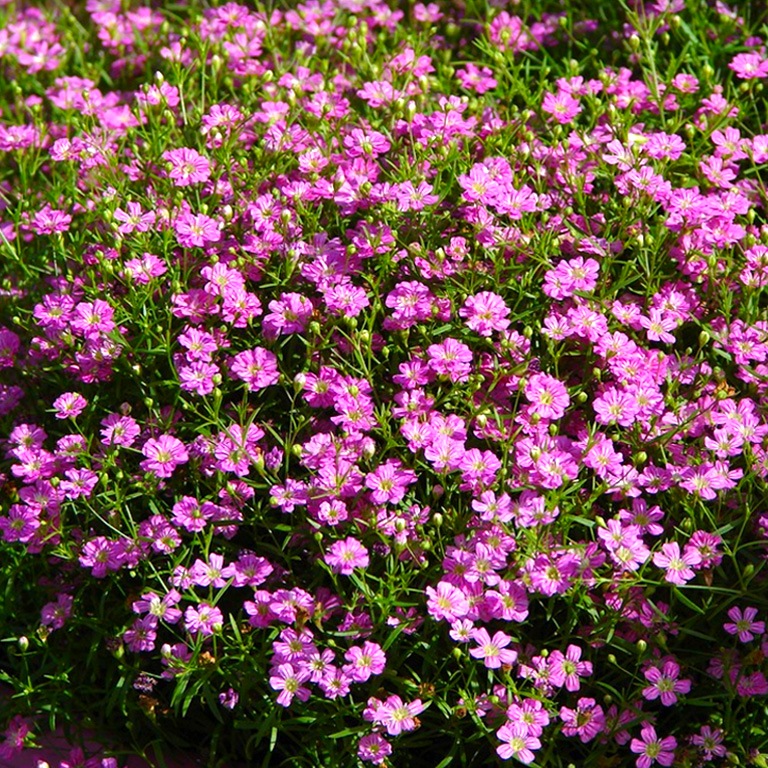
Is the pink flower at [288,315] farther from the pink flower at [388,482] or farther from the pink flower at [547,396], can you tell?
the pink flower at [547,396]

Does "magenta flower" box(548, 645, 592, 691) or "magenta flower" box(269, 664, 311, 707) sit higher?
"magenta flower" box(548, 645, 592, 691)

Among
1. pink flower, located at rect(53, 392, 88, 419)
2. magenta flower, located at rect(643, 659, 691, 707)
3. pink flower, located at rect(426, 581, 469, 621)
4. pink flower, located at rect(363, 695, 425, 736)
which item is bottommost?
pink flower, located at rect(363, 695, 425, 736)

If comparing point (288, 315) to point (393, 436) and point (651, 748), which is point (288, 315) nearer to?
point (393, 436)

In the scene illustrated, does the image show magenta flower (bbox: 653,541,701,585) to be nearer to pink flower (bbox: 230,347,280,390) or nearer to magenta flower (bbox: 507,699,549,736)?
magenta flower (bbox: 507,699,549,736)

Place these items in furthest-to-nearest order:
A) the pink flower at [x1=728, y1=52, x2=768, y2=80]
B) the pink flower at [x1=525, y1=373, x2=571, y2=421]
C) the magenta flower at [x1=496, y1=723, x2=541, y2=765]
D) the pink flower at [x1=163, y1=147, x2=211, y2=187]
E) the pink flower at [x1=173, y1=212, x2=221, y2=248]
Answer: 1. the pink flower at [x1=728, y1=52, x2=768, y2=80]
2. the pink flower at [x1=163, y1=147, x2=211, y2=187]
3. the pink flower at [x1=173, y1=212, x2=221, y2=248]
4. the pink flower at [x1=525, y1=373, x2=571, y2=421]
5. the magenta flower at [x1=496, y1=723, x2=541, y2=765]

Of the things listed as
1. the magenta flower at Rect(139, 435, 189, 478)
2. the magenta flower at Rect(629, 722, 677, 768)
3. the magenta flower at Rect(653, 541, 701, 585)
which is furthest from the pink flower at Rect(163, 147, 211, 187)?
the magenta flower at Rect(629, 722, 677, 768)

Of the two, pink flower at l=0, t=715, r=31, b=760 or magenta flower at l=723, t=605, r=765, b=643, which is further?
pink flower at l=0, t=715, r=31, b=760

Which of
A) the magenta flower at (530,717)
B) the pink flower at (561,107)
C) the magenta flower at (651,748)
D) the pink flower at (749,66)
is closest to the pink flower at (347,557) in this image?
the magenta flower at (530,717)
